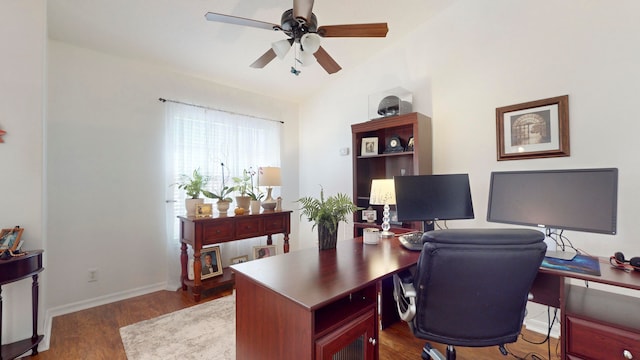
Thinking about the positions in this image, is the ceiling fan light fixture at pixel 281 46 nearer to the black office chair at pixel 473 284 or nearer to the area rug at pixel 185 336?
the black office chair at pixel 473 284

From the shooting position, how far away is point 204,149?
3273mm

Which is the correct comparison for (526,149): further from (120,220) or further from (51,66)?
(51,66)

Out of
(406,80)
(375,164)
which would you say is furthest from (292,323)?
(406,80)

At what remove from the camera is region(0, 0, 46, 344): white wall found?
1.80 metres

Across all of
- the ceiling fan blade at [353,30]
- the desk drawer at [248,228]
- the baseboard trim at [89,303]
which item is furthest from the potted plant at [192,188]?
the ceiling fan blade at [353,30]

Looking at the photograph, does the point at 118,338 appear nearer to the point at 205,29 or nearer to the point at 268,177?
the point at 268,177

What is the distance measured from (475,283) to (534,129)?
1806 millimetres

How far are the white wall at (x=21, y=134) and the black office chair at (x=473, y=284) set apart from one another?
2.66 metres

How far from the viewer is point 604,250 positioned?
75.8 inches

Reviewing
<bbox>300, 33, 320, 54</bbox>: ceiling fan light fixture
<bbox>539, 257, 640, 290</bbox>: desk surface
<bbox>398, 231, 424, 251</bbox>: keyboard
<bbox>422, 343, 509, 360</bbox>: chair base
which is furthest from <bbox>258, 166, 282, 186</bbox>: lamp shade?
<bbox>539, 257, 640, 290</bbox>: desk surface

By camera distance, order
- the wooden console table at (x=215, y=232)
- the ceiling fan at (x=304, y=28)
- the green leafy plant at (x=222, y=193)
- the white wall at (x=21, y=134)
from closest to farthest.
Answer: the ceiling fan at (x=304, y=28) → the white wall at (x=21, y=134) → the wooden console table at (x=215, y=232) → the green leafy plant at (x=222, y=193)

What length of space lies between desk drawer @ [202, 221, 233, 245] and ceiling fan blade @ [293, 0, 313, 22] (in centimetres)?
222

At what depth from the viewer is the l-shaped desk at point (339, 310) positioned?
1.09 meters

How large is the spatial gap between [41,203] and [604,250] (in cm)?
424
